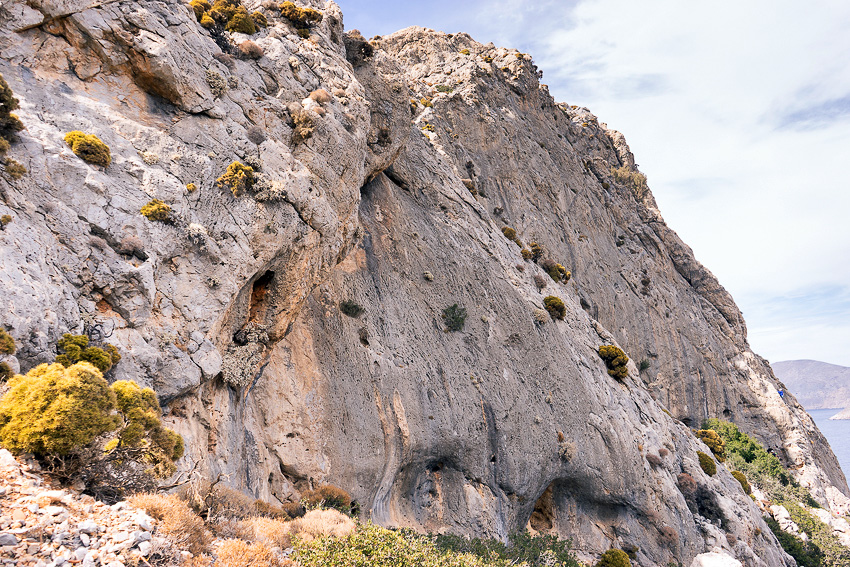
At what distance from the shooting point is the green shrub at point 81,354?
11.9m

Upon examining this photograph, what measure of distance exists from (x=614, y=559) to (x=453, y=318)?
17.4 metres

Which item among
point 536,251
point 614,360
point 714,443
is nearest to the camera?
point 614,360

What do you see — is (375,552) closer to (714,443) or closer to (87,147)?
(87,147)

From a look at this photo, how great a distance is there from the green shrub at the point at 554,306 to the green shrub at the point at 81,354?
96.6 ft

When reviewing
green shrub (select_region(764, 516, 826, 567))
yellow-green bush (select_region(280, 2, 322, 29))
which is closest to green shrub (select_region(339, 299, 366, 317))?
yellow-green bush (select_region(280, 2, 322, 29))

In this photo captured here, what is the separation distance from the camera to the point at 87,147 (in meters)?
15.0

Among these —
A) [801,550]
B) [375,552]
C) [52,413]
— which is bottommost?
[801,550]

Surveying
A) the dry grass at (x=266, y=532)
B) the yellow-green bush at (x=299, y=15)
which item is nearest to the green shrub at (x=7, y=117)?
the dry grass at (x=266, y=532)

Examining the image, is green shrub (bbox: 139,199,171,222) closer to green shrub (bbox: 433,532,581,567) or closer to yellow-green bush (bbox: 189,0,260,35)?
yellow-green bush (bbox: 189,0,260,35)

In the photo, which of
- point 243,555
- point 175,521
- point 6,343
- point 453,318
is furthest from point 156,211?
point 453,318

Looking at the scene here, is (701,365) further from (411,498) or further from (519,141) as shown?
(411,498)

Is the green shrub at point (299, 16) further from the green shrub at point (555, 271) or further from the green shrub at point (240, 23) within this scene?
the green shrub at point (555, 271)

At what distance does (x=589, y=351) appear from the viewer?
124ft

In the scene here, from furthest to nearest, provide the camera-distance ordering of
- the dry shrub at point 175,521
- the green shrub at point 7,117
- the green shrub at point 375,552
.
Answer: the green shrub at point 7,117 → the green shrub at point 375,552 → the dry shrub at point 175,521
